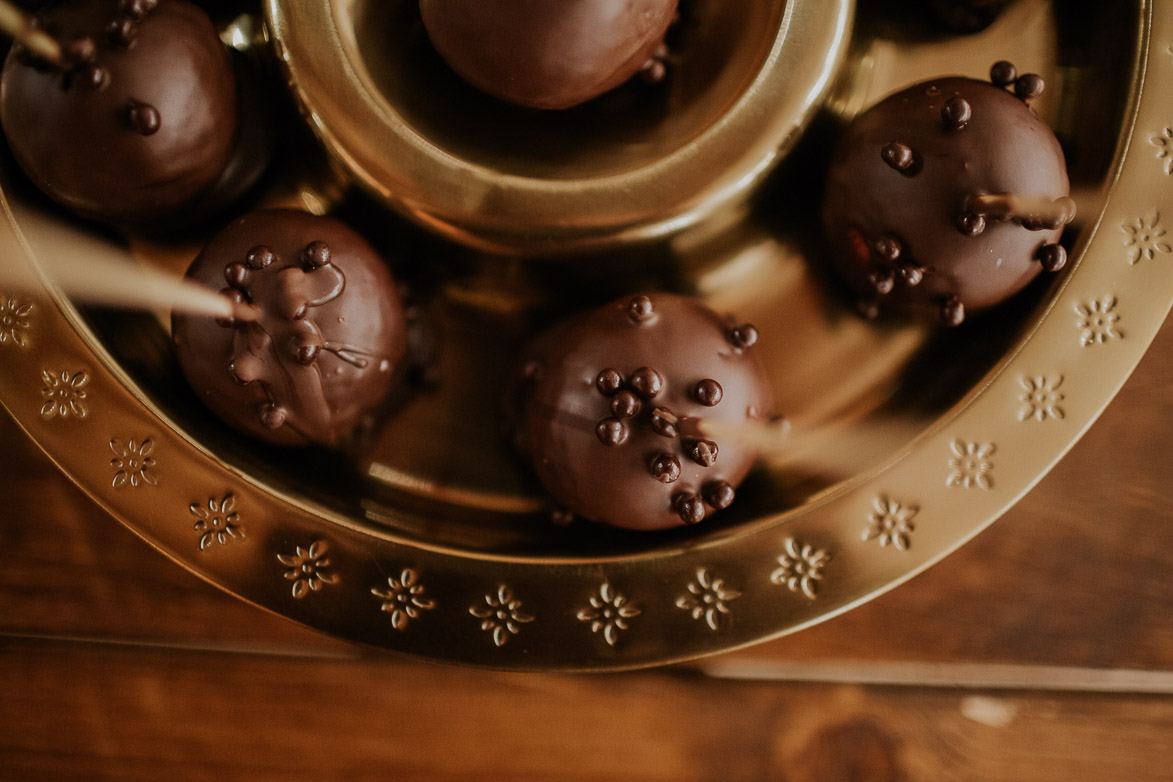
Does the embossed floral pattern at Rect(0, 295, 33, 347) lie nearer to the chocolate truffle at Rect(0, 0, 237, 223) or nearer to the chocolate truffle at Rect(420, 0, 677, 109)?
the chocolate truffle at Rect(0, 0, 237, 223)

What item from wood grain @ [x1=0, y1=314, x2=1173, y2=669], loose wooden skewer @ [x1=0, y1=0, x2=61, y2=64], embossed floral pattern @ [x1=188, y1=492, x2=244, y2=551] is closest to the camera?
loose wooden skewer @ [x1=0, y1=0, x2=61, y2=64]

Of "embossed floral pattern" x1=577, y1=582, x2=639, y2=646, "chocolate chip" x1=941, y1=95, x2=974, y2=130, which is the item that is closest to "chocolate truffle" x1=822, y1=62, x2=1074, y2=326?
"chocolate chip" x1=941, y1=95, x2=974, y2=130

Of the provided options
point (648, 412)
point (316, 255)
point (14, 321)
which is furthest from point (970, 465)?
point (14, 321)

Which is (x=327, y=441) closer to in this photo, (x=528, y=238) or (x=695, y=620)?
(x=528, y=238)

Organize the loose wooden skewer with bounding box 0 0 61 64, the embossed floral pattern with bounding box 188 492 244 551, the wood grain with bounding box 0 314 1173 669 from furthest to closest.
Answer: the wood grain with bounding box 0 314 1173 669, the embossed floral pattern with bounding box 188 492 244 551, the loose wooden skewer with bounding box 0 0 61 64

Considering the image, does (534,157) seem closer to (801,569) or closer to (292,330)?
(292,330)

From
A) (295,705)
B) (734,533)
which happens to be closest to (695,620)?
(734,533)
